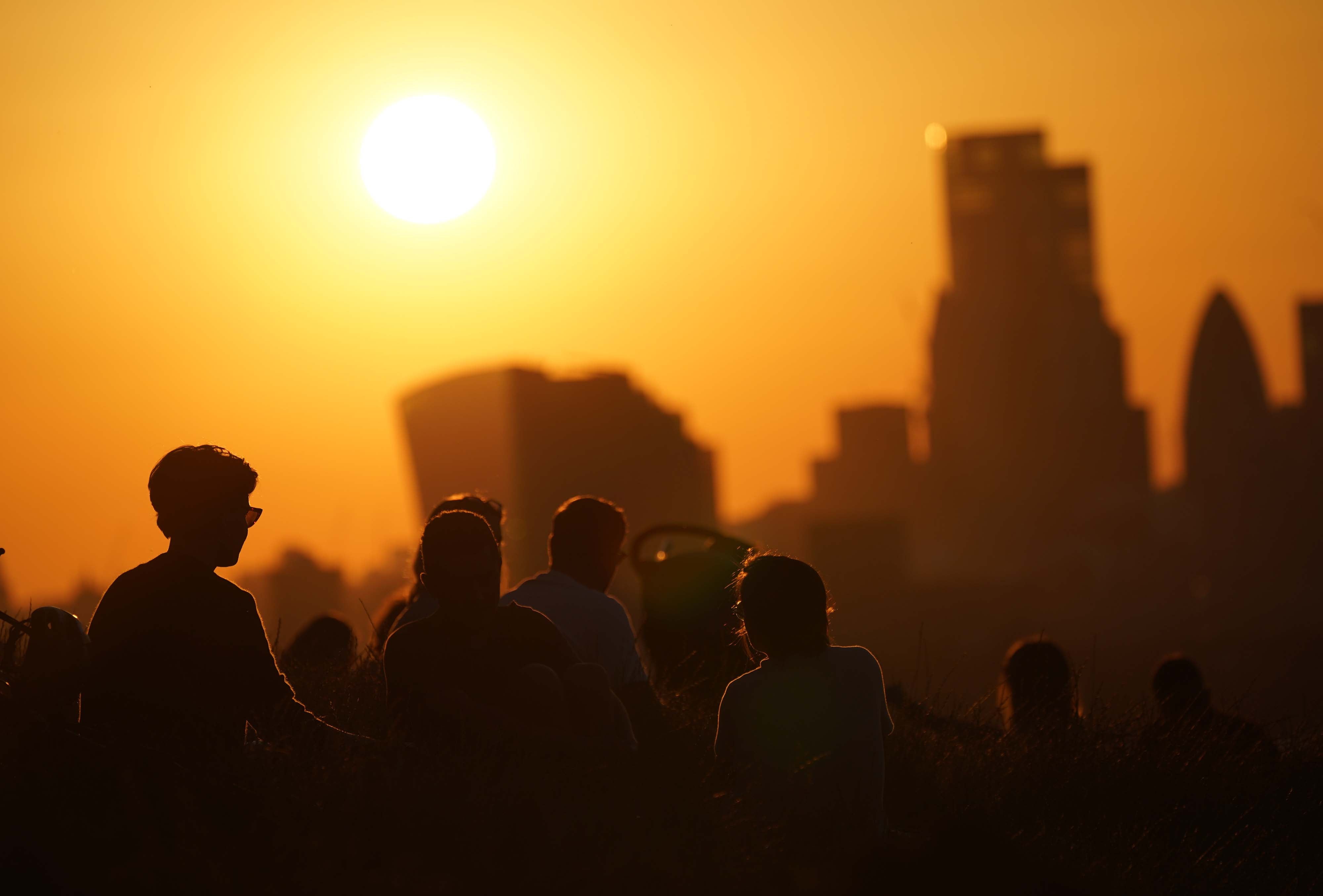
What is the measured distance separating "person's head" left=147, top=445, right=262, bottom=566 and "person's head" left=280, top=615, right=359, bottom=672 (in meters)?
2.38

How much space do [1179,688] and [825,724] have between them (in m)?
4.25

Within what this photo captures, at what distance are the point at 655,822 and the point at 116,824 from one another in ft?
5.17

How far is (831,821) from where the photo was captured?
4.79 meters

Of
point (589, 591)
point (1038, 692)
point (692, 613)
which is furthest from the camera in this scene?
point (1038, 692)

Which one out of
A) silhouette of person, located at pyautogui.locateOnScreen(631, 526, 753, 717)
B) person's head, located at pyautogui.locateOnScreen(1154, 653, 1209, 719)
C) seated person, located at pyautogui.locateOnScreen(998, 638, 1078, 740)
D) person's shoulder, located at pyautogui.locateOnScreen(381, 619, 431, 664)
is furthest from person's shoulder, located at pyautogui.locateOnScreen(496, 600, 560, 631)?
person's head, located at pyautogui.locateOnScreen(1154, 653, 1209, 719)

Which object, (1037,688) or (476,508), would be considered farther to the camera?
(1037,688)

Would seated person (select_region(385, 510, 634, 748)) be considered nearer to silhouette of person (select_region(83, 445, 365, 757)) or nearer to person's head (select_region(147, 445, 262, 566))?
silhouette of person (select_region(83, 445, 365, 757))

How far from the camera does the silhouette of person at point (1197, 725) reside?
291 inches

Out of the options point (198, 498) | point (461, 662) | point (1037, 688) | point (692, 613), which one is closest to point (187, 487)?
point (198, 498)

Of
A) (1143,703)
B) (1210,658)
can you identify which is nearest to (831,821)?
(1143,703)

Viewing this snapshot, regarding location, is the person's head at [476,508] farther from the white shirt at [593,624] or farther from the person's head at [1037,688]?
the person's head at [1037,688]

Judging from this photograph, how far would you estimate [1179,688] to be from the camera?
8.30m

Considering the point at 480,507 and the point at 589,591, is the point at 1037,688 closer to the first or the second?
the point at 589,591

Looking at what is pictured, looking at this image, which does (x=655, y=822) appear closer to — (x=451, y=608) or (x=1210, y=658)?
(x=451, y=608)
